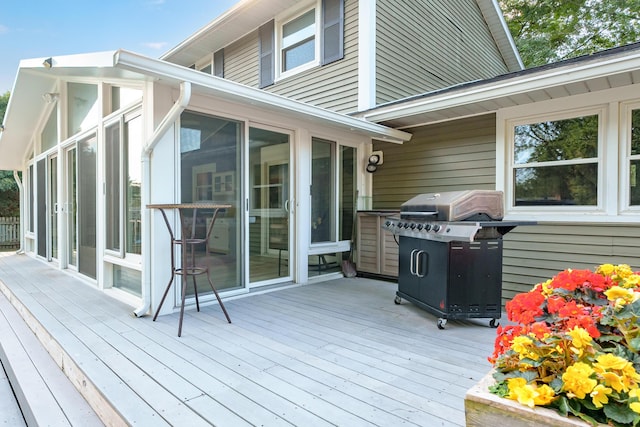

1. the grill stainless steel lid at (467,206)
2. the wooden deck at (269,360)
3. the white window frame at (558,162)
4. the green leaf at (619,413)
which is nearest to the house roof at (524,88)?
the white window frame at (558,162)

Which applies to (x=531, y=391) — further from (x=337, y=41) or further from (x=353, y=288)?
(x=337, y=41)

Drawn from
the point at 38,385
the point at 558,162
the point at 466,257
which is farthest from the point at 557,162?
the point at 38,385

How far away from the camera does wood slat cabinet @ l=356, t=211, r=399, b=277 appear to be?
16.3ft

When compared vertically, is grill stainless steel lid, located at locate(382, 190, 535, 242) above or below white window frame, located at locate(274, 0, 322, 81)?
below

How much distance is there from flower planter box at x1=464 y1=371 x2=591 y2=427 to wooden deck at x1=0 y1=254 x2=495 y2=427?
0.80 meters

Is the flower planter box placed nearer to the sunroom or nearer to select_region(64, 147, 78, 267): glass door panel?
the sunroom

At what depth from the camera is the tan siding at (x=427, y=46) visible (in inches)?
226

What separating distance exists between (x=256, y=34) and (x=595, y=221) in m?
6.51

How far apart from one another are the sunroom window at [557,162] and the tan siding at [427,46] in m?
2.33

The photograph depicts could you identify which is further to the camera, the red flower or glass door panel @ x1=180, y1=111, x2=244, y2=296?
glass door panel @ x1=180, y1=111, x2=244, y2=296

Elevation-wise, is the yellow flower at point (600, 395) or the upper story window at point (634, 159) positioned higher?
the upper story window at point (634, 159)

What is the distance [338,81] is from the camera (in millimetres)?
5836

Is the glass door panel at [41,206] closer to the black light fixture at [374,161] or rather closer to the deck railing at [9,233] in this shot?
the deck railing at [9,233]

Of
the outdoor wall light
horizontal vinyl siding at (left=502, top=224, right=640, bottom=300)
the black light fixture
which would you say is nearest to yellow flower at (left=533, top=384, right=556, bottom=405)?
horizontal vinyl siding at (left=502, top=224, right=640, bottom=300)
